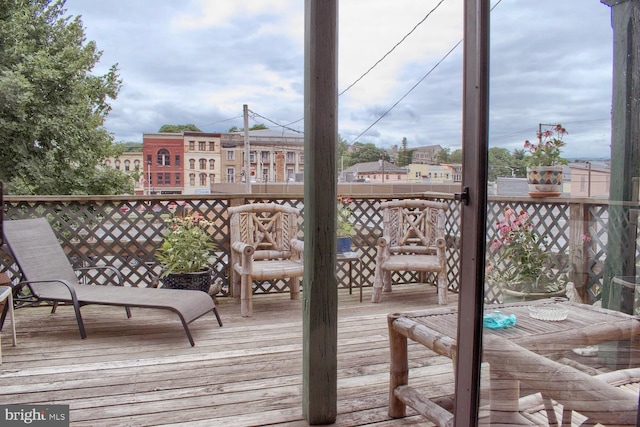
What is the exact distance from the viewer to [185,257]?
13.2 ft

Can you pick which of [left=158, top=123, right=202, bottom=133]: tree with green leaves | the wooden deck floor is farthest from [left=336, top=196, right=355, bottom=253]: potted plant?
[left=158, top=123, right=202, bottom=133]: tree with green leaves

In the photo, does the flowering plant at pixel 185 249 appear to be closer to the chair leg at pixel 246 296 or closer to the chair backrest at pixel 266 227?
the chair backrest at pixel 266 227

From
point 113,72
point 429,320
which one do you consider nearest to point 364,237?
point 429,320

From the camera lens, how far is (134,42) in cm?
1038

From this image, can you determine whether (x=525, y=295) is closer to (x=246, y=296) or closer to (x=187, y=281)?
(x=246, y=296)

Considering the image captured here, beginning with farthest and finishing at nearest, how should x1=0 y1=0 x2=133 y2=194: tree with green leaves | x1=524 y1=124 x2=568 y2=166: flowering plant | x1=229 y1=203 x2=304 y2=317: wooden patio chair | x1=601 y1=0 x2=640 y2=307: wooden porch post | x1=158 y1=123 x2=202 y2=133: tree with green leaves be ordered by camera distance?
x1=158 y1=123 x2=202 y2=133: tree with green leaves → x1=0 y1=0 x2=133 y2=194: tree with green leaves → x1=229 y1=203 x2=304 y2=317: wooden patio chair → x1=524 y1=124 x2=568 y2=166: flowering plant → x1=601 y1=0 x2=640 y2=307: wooden porch post

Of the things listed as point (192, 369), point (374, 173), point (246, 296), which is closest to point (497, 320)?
point (192, 369)

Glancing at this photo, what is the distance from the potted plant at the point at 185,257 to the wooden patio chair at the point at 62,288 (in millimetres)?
449

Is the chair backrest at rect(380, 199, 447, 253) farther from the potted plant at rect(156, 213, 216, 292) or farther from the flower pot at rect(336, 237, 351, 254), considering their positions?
the potted plant at rect(156, 213, 216, 292)

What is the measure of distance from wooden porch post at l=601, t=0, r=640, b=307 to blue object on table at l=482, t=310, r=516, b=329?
1.41 ft

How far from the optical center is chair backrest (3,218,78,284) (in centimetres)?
335

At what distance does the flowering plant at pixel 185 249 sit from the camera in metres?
4.00

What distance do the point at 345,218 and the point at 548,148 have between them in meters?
3.53

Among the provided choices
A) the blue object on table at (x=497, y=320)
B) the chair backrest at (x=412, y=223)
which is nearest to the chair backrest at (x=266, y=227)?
the chair backrest at (x=412, y=223)
